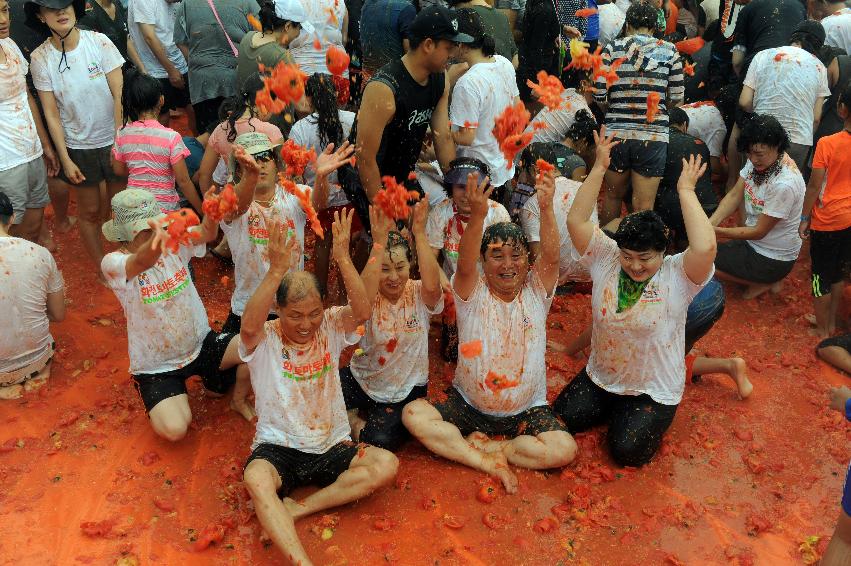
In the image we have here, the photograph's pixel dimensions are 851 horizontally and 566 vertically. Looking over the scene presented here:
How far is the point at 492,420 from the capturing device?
474 cm

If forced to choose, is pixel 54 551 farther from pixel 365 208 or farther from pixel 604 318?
pixel 604 318

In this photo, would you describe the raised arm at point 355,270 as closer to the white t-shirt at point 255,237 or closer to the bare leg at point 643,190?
the white t-shirt at point 255,237

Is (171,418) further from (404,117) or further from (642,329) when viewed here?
(642,329)

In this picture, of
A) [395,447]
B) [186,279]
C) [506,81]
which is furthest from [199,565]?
[506,81]

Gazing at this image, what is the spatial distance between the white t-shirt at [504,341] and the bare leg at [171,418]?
176 centimetres

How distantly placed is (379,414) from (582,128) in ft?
11.7

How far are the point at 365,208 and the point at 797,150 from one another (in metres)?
4.40

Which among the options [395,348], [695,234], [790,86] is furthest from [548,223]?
[790,86]

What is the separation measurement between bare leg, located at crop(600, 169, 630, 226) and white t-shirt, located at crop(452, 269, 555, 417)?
254 cm

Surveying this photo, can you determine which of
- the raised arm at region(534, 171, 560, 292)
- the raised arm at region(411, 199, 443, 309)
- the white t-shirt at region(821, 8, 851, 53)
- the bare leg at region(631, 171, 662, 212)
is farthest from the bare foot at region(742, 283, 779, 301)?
the raised arm at region(411, 199, 443, 309)

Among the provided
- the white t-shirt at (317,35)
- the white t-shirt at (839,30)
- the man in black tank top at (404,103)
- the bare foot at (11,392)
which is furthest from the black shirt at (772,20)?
the bare foot at (11,392)

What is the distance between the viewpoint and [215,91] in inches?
278

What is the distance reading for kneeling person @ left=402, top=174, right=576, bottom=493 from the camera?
14.8 ft

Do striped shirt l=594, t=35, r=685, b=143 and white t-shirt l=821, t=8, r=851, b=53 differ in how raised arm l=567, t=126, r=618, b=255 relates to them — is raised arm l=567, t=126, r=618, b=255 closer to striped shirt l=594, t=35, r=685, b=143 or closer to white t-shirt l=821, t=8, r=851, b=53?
striped shirt l=594, t=35, r=685, b=143
